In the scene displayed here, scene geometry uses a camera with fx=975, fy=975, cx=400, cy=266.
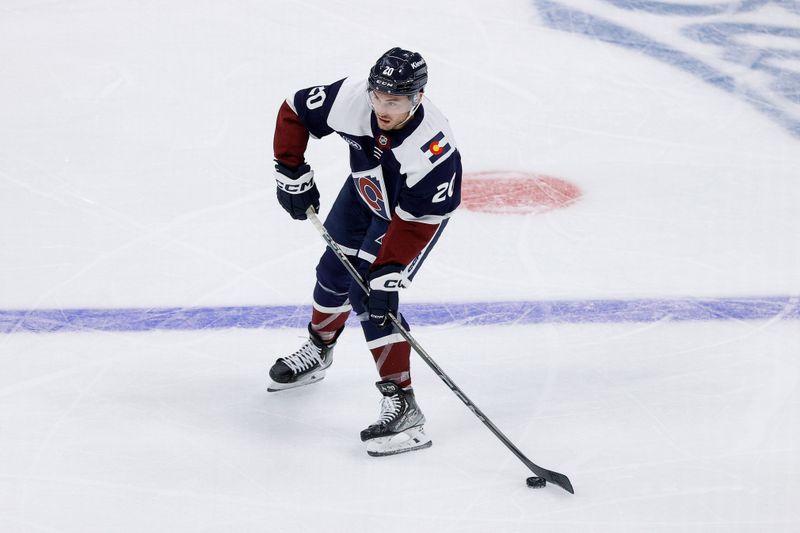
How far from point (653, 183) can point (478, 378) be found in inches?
69.6

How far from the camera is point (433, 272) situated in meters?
3.87

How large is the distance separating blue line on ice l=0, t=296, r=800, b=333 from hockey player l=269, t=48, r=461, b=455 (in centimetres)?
40

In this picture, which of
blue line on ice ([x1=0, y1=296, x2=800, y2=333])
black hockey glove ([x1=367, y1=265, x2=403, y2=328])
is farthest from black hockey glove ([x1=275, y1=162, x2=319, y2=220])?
blue line on ice ([x1=0, y1=296, x2=800, y2=333])

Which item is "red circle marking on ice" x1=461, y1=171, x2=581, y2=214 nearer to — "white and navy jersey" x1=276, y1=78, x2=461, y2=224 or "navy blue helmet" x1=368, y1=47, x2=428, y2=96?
"white and navy jersey" x1=276, y1=78, x2=461, y2=224

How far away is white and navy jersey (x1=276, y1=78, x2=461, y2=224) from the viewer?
8.46 feet

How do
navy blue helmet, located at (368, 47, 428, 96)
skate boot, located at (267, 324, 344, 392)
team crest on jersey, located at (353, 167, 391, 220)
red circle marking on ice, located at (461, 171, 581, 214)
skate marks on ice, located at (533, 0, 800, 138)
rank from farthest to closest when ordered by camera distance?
1. skate marks on ice, located at (533, 0, 800, 138)
2. red circle marking on ice, located at (461, 171, 581, 214)
3. skate boot, located at (267, 324, 344, 392)
4. team crest on jersey, located at (353, 167, 391, 220)
5. navy blue helmet, located at (368, 47, 428, 96)

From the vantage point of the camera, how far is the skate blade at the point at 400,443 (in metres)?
2.84

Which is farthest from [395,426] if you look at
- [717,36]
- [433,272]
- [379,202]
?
[717,36]

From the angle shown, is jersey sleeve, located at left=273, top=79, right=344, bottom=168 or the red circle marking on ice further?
the red circle marking on ice

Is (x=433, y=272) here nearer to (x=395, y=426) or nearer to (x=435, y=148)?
(x=395, y=426)

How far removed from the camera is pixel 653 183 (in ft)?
14.9

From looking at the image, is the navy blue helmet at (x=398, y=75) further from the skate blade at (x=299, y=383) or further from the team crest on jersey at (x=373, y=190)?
the skate blade at (x=299, y=383)

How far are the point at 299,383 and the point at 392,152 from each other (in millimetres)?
927

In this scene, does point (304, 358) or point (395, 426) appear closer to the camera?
point (395, 426)
